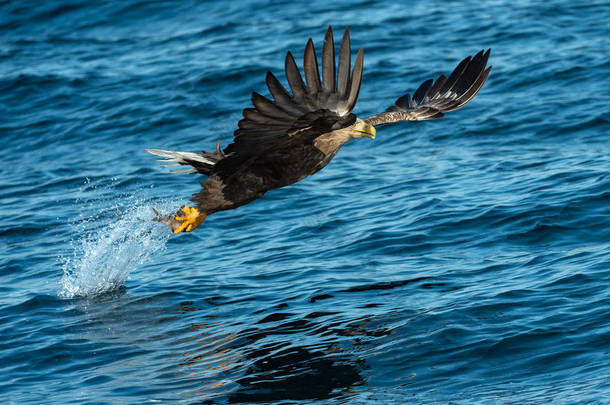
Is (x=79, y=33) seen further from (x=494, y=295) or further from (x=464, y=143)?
(x=494, y=295)

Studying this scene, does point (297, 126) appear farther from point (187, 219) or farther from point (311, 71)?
point (187, 219)

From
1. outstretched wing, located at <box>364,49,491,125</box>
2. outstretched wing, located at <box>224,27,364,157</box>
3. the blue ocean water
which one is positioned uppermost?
outstretched wing, located at <box>224,27,364,157</box>

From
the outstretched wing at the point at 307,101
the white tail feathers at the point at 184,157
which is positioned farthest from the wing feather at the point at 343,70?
the white tail feathers at the point at 184,157

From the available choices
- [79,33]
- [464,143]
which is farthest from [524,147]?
[79,33]

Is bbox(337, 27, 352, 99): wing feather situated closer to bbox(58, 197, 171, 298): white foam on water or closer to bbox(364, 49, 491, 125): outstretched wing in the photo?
bbox(364, 49, 491, 125): outstretched wing

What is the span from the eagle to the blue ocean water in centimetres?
107

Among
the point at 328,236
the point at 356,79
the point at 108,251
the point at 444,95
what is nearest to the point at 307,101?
the point at 356,79

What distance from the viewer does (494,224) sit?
8359 mm

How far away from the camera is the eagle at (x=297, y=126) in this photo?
5301 mm

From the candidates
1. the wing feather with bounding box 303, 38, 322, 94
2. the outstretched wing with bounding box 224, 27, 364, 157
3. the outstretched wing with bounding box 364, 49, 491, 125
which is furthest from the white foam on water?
the wing feather with bounding box 303, 38, 322, 94

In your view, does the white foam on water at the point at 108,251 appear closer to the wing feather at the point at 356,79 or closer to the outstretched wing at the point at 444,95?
the outstretched wing at the point at 444,95

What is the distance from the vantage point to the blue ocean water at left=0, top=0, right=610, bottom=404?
6.00 meters

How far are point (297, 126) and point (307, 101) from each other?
0.30m

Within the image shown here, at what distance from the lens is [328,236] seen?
8.73 metres
